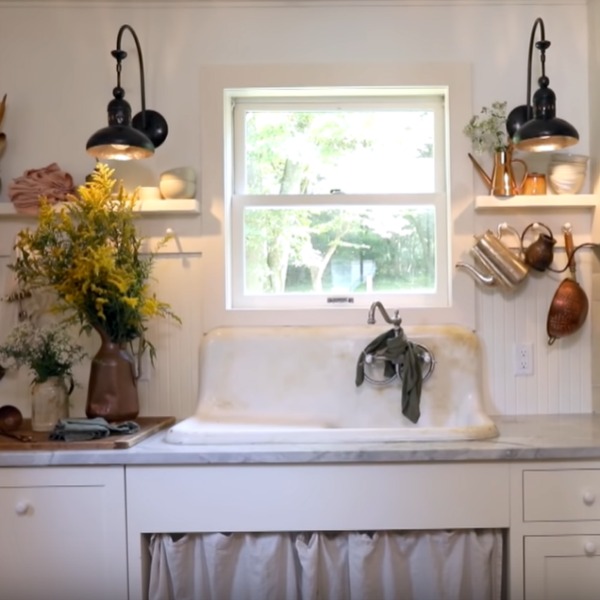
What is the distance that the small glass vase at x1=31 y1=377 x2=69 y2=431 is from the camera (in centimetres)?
184

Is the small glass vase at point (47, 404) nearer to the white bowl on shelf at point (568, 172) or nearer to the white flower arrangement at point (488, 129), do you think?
the white flower arrangement at point (488, 129)

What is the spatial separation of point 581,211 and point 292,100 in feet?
3.63

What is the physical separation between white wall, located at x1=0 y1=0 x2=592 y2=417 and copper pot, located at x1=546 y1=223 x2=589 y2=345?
59 millimetres

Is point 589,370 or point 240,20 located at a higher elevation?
point 240,20

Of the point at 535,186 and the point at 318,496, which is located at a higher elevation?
the point at 535,186

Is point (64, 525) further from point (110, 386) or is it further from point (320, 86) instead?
point (320, 86)

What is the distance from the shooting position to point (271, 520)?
5.17 ft

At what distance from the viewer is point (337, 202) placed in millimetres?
2195

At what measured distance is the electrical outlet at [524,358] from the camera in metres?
2.11

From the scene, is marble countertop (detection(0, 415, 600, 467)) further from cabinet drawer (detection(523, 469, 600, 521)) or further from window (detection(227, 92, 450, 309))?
window (detection(227, 92, 450, 309))

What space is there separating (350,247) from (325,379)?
0.51m

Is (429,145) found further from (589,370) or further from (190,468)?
(190,468)

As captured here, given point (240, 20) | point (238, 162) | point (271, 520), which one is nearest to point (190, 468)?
point (271, 520)

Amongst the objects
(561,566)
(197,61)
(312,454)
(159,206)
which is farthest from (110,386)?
(561,566)
